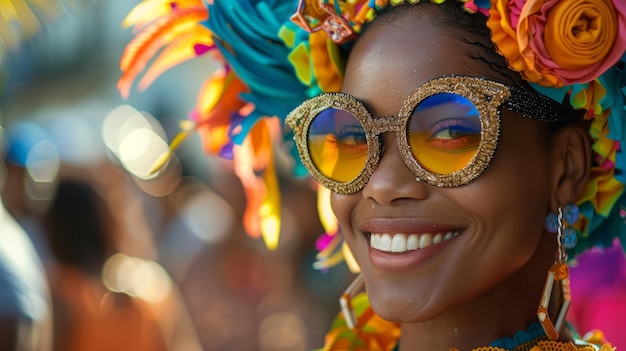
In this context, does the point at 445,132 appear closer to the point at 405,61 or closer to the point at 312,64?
the point at 405,61

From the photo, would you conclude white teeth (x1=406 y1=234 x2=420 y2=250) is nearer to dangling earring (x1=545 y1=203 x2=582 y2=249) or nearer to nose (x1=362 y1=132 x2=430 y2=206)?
nose (x1=362 y1=132 x2=430 y2=206)

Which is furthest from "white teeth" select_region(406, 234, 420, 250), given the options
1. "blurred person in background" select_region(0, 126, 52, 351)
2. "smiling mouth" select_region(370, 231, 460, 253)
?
"blurred person in background" select_region(0, 126, 52, 351)

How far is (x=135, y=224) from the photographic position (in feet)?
14.5

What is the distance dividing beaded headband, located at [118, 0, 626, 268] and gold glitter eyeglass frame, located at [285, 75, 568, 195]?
48 mm

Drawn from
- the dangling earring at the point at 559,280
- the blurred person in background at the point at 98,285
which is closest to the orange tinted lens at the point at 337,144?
the dangling earring at the point at 559,280

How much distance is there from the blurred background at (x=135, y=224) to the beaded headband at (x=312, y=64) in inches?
42.9

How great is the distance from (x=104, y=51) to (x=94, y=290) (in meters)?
1.96

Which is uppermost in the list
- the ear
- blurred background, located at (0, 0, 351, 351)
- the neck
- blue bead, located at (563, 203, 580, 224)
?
the ear

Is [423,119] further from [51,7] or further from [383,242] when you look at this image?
[51,7]

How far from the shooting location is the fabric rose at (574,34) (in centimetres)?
155

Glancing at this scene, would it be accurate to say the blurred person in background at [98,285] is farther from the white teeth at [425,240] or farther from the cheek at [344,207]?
the white teeth at [425,240]

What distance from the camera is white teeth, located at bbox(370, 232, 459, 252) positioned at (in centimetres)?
171

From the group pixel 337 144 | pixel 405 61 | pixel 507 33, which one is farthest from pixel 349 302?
pixel 507 33

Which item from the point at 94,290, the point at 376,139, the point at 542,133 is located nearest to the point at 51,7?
the point at 94,290
